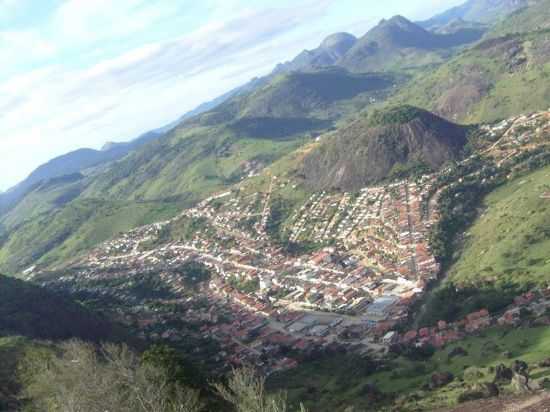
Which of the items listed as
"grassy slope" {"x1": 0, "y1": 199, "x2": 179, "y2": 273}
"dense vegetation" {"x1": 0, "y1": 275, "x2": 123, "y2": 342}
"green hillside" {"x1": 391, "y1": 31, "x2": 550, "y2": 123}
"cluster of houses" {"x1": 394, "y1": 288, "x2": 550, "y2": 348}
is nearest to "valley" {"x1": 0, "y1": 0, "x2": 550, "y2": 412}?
"cluster of houses" {"x1": 394, "y1": 288, "x2": 550, "y2": 348}

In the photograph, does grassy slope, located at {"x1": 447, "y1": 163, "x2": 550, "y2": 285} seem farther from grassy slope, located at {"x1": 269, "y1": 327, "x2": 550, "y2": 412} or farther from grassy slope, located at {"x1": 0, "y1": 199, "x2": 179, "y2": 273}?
grassy slope, located at {"x1": 0, "y1": 199, "x2": 179, "y2": 273}

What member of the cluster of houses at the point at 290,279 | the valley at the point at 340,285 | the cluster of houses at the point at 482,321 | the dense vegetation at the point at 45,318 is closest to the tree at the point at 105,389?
the valley at the point at 340,285

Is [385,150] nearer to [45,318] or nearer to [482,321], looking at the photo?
[482,321]

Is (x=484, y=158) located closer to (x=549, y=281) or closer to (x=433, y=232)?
(x=433, y=232)

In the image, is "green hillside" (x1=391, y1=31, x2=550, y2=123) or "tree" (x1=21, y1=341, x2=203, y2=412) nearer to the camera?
"tree" (x1=21, y1=341, x2=203, y2=412)

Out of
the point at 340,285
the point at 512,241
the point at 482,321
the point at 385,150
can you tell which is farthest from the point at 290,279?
the point at 385,150

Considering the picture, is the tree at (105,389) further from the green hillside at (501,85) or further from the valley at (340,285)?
the green hillside at (501,85)
